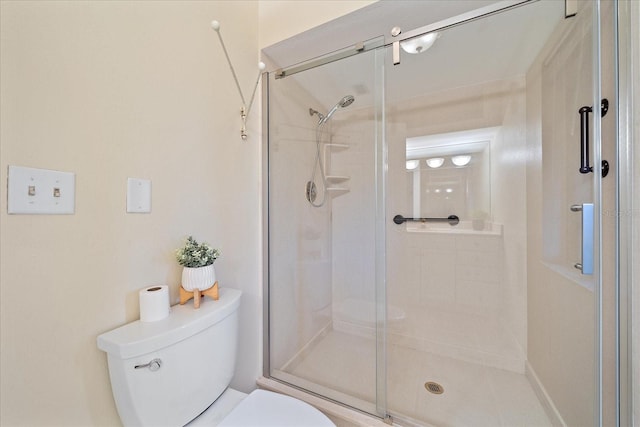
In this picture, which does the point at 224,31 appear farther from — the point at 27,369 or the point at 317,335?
the point at 317,335

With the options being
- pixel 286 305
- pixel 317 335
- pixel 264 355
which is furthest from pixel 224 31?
pixel 317 335

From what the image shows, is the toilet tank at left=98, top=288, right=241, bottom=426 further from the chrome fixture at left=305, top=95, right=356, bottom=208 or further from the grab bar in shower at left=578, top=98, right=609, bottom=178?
the grab bar in shower at left=578, top=98, right=609, bottom=178

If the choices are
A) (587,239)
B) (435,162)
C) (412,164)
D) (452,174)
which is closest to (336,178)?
(412,164)

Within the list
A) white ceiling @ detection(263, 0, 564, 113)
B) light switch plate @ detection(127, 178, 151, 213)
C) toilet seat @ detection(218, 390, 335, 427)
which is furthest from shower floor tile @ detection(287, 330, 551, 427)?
white ceiling @ detection(263, 0, 564, 113)

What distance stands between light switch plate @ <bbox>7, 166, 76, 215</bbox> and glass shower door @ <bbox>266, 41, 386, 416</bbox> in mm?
863

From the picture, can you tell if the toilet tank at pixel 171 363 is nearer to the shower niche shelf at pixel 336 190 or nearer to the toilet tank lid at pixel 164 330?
the toilet tank lid at pixel 164 330

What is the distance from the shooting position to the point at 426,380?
150cm

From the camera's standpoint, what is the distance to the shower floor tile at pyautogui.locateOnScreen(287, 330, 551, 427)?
123 centimetres

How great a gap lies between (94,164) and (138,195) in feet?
0.46

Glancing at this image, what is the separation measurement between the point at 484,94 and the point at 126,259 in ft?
7.45

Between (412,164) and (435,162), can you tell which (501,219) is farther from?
(412,164)

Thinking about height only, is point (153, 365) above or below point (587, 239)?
below

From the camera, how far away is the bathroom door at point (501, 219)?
3.08ft

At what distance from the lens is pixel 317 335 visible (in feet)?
5.83
